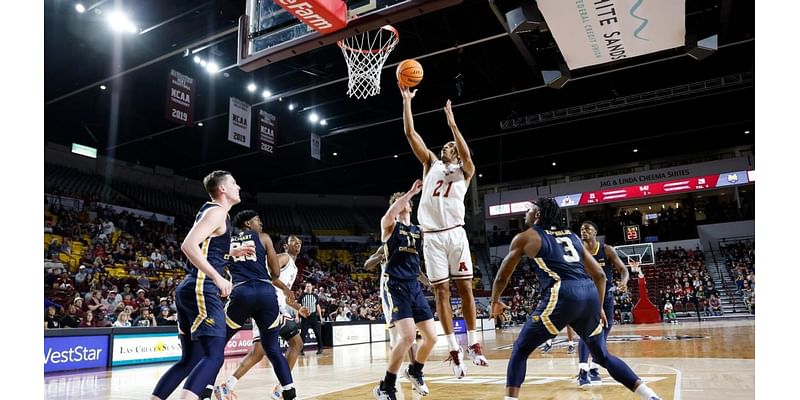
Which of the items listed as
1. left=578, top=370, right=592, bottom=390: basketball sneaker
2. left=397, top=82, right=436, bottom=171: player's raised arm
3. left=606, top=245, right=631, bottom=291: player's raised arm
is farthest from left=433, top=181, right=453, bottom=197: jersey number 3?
left=606, top=245, right=631, bottom=291: player's raised arm

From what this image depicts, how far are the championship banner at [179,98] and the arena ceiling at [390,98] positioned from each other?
2.06ft

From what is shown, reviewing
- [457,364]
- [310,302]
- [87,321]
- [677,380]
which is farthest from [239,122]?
[677,380]

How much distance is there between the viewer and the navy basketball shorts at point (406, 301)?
4.89 meters

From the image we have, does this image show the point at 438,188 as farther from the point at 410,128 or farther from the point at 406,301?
the point at 406,301

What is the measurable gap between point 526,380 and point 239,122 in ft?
40.1

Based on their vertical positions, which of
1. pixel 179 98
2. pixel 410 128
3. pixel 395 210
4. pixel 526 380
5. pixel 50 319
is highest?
pixel 179 98

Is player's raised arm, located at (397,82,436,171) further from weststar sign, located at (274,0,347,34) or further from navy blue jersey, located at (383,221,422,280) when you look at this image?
weststar sign, located at (274,0,347,34)

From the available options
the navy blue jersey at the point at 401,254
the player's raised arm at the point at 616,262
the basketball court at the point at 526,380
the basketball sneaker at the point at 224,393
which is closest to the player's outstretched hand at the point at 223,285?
the navy blue jersey at the point at 401,254

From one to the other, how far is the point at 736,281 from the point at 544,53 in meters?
19.4

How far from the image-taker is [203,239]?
356cm

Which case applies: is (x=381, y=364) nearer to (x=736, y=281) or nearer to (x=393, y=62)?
(x=393, y=62)

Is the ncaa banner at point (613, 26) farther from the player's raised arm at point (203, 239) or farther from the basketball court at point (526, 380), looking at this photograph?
the player's raised arm at point (203, 239)

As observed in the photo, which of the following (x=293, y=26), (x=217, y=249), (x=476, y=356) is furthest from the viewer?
(x=293, y=26)

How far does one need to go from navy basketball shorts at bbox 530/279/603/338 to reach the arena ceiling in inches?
229
